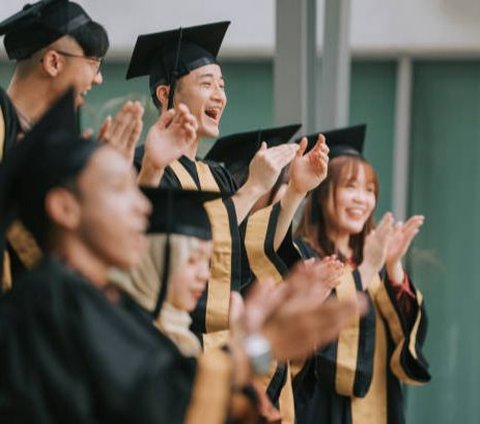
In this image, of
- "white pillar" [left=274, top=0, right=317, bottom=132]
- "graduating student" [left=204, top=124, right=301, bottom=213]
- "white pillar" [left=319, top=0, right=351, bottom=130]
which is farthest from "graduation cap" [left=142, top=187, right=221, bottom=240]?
"white pillar" [left=319, top=0, right=351, bottom=130]

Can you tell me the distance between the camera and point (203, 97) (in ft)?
15.5

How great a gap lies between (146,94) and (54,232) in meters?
3.78

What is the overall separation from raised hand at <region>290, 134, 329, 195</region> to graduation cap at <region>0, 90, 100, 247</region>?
5.91 feet

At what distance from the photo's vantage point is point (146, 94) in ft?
21.9

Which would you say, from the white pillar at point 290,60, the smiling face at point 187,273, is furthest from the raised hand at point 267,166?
the white pillar at point 290,60

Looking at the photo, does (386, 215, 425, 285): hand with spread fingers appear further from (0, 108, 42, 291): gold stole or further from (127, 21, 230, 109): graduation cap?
(0, 108, 42, 291): gold stole

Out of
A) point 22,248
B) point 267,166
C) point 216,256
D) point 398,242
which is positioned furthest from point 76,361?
point 398,242

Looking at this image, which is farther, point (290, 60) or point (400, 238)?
point (290, 60)

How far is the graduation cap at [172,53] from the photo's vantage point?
15.6 feet

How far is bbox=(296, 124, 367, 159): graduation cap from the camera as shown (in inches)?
226

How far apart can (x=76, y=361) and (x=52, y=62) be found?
1.41 meters

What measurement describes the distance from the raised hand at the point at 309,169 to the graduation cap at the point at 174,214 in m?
1.35

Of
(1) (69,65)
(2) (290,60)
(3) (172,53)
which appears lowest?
(1) (69,65)

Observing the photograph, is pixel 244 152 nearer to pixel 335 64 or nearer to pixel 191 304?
pixel 191 304
